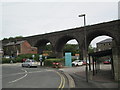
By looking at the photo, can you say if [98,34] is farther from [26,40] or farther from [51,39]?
[26,40]

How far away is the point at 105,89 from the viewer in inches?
519

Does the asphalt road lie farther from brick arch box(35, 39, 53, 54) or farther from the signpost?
brick arch box(35, 39, 53, 54)

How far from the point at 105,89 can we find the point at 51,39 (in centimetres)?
6825

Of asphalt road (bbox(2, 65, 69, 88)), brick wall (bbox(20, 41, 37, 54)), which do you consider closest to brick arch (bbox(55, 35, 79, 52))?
brick wall (bbox(20, 41, 37, 54))

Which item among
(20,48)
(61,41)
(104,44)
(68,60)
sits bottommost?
(68,60)

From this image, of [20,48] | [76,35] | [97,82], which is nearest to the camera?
[97,82]

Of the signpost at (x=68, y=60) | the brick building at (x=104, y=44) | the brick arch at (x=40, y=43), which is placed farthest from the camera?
the brick building at (x=104, y=44)

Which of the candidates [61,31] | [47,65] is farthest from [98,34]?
[47,65]

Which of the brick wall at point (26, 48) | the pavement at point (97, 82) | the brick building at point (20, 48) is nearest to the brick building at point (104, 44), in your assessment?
the brick building at point (20, 48)

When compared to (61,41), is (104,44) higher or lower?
lower

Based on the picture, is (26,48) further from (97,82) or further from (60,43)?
(97,82)

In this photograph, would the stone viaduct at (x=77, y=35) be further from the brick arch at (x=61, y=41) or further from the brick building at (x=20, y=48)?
the brick building at (x=20, y=48)

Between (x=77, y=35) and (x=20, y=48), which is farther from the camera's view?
(x=20, y=48)

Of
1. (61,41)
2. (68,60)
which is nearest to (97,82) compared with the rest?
(68,60)
